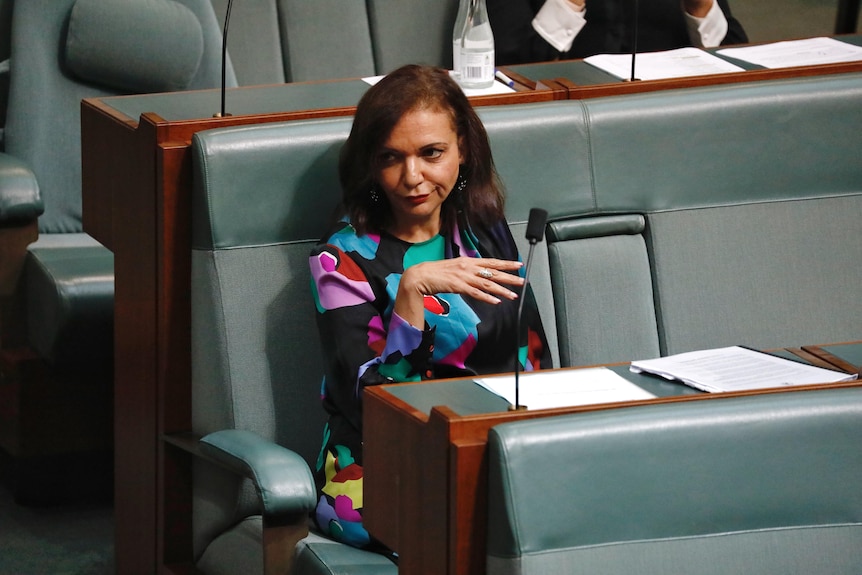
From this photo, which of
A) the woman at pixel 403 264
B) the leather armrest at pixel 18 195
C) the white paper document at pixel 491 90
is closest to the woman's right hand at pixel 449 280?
the woman at pixel 403 264

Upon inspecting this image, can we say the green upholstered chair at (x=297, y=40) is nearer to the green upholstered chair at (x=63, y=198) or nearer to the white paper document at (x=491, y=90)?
the green upholstered chair at (x=63, y=198)

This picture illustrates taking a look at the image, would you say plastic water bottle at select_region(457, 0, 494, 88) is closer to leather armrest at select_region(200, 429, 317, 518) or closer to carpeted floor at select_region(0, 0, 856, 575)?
leather armrest at select_region(200, 429, 317, 518)

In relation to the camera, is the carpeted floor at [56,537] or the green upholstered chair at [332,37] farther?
the green upholstered chair at [332,37]

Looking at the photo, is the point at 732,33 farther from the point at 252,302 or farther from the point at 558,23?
the point at 252,302

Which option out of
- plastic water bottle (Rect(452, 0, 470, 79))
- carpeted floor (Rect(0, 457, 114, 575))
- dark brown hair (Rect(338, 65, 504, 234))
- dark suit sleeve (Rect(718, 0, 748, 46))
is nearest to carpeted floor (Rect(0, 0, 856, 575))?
carpeted floor (Rect(0, 457, 114, 575))

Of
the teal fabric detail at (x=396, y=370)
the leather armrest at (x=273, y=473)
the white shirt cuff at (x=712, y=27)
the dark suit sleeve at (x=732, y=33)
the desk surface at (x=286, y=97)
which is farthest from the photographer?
the dark suit sleeve at (x=732, y=33)

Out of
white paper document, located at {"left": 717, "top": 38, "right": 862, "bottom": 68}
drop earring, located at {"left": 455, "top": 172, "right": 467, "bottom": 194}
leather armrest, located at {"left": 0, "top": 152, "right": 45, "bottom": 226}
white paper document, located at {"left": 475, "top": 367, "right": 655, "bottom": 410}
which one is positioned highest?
white paper document, located at {"left": 717, "top": 38, "right": 862, "bottom": 68}

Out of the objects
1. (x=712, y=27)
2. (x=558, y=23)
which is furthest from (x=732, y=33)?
(x=558, y=23)

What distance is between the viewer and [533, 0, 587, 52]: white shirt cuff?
3.42 metres

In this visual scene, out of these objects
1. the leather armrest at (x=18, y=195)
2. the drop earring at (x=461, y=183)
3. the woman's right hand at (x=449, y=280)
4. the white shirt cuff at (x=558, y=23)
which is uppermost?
the white shirt cuff at (x=558, y=23)

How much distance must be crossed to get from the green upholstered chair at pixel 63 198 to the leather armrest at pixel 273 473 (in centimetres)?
97

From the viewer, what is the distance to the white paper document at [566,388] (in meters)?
1.58

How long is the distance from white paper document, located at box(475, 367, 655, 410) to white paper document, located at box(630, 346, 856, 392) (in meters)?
0.06

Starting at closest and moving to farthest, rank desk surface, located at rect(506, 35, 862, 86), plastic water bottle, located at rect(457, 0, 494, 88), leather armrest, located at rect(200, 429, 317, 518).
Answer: leather armrest, located at rect(200, 429, 317, 518) → plastic water bottle, located at rect(457, 0, 494, 88) → desk surface, located at rect(506, 35, 862, 86)
